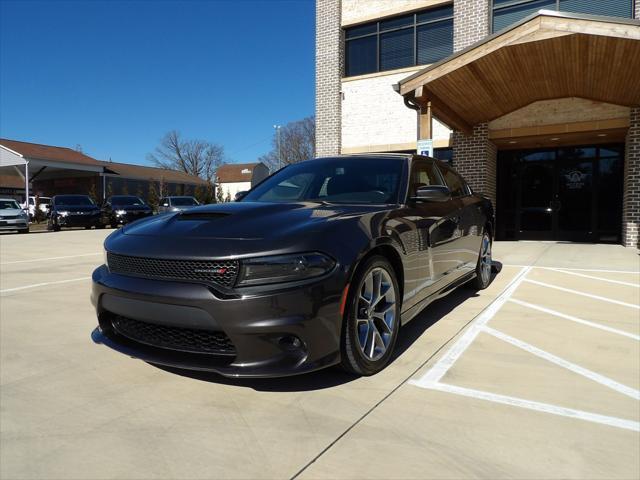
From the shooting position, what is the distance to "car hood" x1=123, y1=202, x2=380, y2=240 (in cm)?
251

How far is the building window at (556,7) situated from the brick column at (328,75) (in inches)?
186

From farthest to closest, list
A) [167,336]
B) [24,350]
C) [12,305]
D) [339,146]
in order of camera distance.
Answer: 1. [339,146]
2. [12,305]
3. [24,350]
4. [167,336]

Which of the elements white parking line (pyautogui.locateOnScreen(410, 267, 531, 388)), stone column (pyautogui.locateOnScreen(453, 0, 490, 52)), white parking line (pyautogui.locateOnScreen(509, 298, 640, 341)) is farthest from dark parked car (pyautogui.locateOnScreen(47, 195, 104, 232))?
white parking line (pyautogui.locateOnScreen(509, 298, 640, 341))

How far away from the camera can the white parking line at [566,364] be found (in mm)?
2695

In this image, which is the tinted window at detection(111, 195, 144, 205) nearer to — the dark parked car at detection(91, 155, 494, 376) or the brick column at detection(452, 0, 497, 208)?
the brick column at detection(452, 0, 497, 208)

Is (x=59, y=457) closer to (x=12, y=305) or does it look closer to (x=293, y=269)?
(x=293, y=269)

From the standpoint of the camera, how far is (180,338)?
243 cm

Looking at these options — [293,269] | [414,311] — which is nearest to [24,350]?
[293,269]

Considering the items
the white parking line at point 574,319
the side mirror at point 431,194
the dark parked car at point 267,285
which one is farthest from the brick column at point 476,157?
the dark parked car at point 267,285

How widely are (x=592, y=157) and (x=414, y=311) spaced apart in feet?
38.0

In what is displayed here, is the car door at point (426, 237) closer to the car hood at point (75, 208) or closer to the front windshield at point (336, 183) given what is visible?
the front windshield at point (336, 183)

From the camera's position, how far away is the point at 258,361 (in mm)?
2266

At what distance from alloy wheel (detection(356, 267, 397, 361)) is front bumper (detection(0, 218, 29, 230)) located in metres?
20.8

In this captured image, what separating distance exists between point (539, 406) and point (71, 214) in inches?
868
